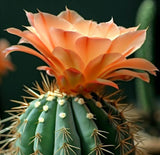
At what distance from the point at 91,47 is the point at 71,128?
14cm

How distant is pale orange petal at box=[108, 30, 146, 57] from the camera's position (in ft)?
2.40

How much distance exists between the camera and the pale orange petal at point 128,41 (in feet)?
2.40

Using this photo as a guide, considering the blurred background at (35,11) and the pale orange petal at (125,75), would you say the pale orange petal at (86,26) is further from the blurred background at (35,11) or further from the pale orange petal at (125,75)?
the blurred background at (35,11)

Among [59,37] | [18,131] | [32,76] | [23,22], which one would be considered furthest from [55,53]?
[32,76]

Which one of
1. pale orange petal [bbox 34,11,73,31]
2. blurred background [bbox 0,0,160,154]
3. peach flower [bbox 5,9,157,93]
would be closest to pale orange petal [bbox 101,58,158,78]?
peach flower [bbox 5,9,157,93]

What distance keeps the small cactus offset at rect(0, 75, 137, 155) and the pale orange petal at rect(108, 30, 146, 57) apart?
3.9 inches

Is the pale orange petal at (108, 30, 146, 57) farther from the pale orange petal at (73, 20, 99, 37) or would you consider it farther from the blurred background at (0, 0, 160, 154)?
the blurred background at (0, 0, 160, 154)

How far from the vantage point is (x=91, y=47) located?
723 mm

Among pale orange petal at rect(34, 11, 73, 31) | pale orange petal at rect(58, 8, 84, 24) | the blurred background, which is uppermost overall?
the blurred background

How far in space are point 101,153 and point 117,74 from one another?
5.8 inches

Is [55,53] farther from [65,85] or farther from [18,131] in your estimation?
[18,131]

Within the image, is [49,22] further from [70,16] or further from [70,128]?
[70,128]

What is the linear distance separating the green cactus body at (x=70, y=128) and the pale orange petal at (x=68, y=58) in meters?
0.06

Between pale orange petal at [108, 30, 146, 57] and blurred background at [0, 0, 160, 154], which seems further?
blurred background at [0, 0, 160, 154]
